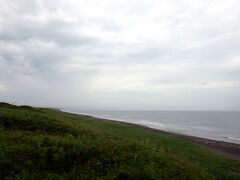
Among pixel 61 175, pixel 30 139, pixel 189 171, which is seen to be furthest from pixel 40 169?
pixel 189 171

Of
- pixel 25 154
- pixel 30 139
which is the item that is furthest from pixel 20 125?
pixel 25 154

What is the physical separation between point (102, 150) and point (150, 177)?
2.16 m

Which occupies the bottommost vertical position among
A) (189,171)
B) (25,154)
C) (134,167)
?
(189,171)

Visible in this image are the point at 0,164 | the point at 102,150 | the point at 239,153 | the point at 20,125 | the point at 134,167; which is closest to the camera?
the point at 0,164

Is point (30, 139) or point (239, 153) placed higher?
point (30, 139)

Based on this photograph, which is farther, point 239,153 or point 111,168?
point 239,153

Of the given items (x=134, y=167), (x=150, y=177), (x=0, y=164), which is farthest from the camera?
(x=134, y=167)

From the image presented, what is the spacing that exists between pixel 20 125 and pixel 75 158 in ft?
18.3

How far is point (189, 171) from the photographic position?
5961 millimetres

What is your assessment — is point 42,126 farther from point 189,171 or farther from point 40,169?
point 189,171

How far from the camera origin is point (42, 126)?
9000 millimetres

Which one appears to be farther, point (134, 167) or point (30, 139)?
point (30, 139)

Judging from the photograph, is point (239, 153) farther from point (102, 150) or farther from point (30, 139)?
point (30, 139)

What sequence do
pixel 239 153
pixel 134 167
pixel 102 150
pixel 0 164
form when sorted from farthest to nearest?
pixel 239 153, pixel 102 150, pixel 134 167, pixel 0 164
